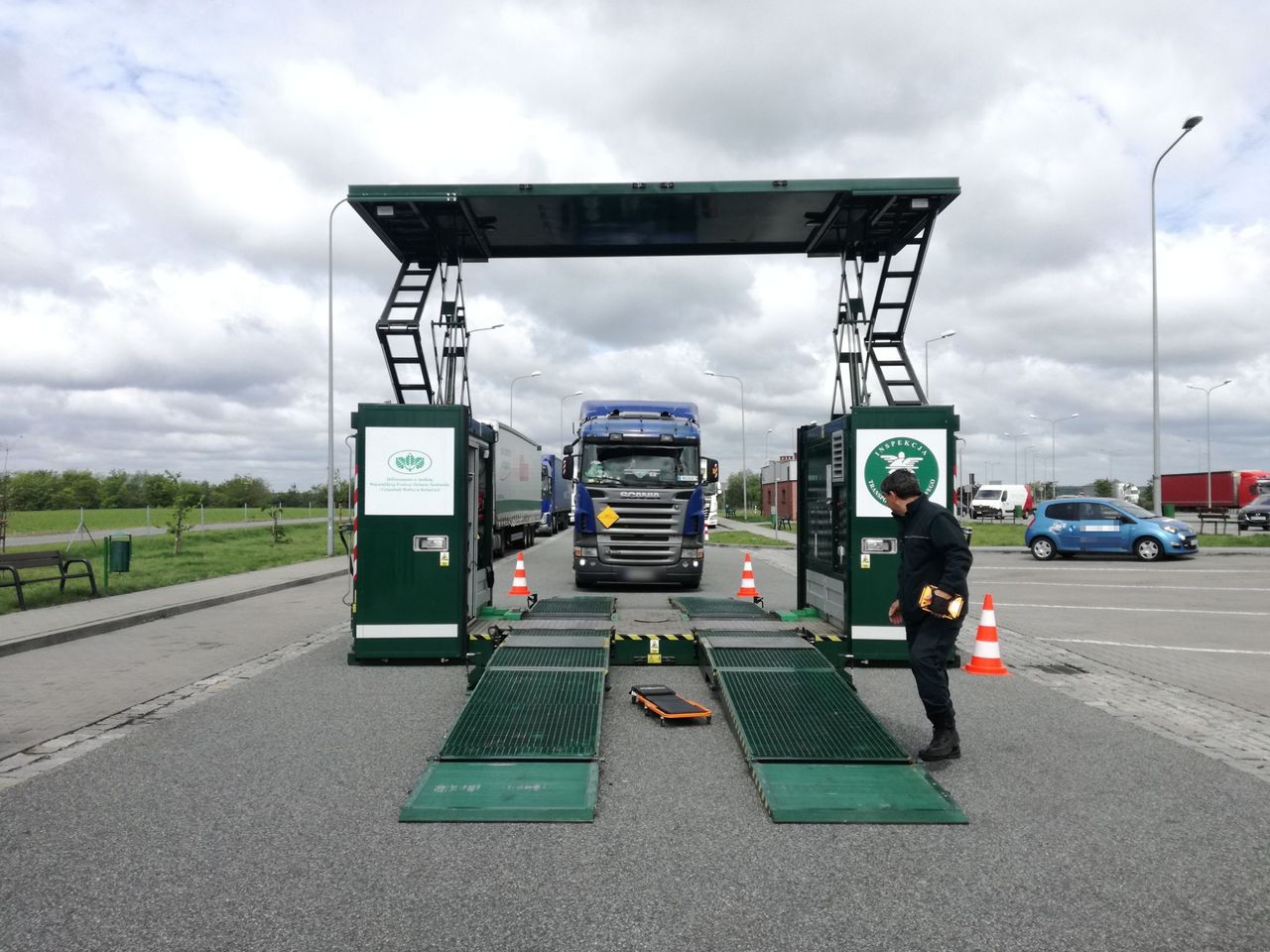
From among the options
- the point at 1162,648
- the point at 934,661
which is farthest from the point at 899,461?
the point at 1162,648

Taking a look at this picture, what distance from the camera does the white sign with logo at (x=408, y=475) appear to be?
32.4ft

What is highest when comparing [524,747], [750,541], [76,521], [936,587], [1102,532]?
[936,587]

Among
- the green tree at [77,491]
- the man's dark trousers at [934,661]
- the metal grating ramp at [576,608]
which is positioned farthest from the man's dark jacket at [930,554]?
the green tree at [77,491]

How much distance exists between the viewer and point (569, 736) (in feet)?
20.3

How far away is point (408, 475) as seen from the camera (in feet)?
32.5

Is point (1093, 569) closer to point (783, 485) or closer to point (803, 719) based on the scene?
point (803, 719)

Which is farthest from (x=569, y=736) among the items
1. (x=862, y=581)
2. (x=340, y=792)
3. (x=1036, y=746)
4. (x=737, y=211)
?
(x=737, y=211)

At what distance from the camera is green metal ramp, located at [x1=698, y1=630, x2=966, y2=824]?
16.4 ft

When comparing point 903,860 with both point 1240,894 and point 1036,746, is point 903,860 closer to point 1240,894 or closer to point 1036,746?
point 1240,894

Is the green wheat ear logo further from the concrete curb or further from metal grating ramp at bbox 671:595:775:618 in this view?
the concrete curb

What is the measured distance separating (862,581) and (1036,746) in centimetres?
335

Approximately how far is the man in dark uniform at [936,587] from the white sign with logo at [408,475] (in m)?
5.12

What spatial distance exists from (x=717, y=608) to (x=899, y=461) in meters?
2.82

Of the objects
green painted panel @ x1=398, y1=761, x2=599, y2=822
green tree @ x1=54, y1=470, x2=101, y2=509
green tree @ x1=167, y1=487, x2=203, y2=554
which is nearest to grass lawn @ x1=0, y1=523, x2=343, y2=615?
green tree @ x1=167, y1=487, x2=203, y2=554
